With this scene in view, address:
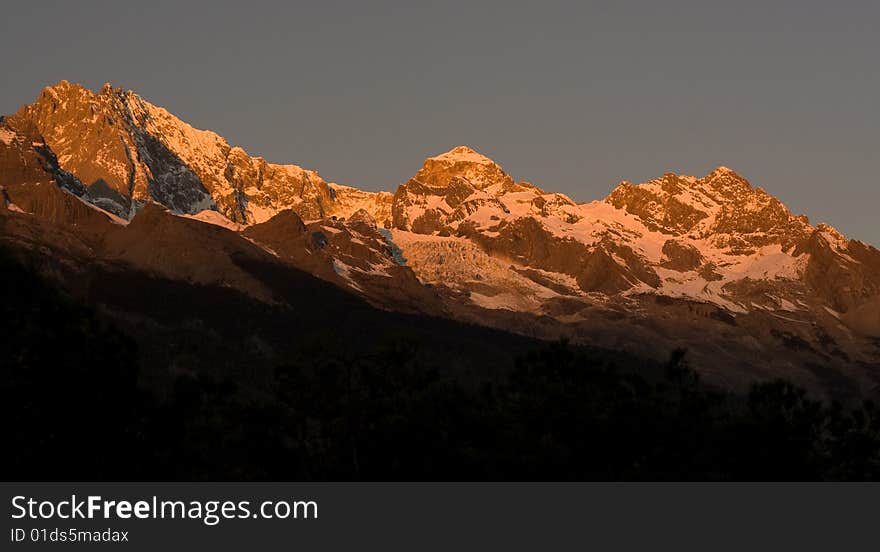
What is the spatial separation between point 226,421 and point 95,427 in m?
24.1
